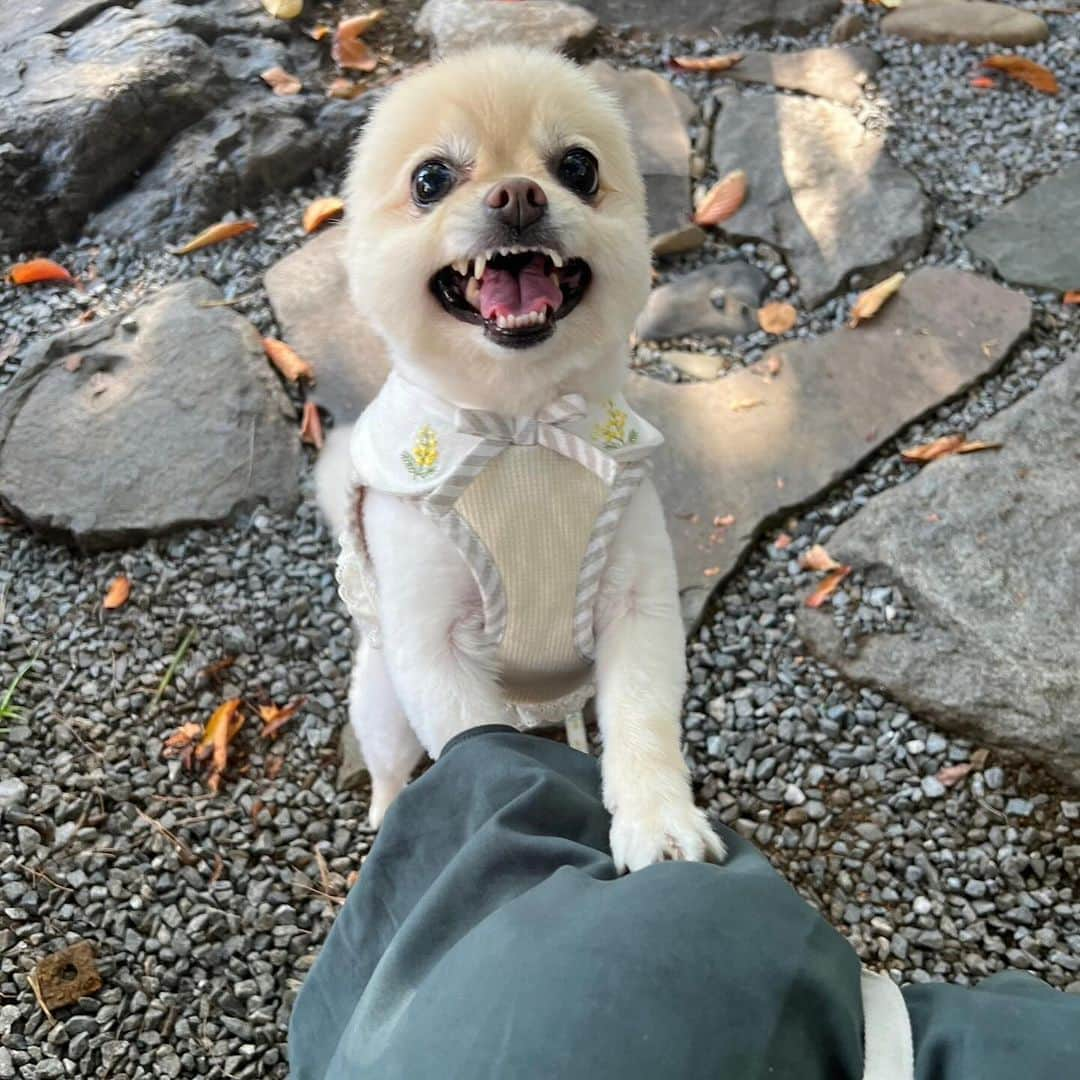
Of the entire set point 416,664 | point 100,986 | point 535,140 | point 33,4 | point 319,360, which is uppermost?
point 535,140

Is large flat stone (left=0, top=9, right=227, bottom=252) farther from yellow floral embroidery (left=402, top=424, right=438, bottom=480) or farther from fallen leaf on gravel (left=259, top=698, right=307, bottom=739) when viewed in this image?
yellow floral embroidery (left=402, top=424, right=438, bottom=480)

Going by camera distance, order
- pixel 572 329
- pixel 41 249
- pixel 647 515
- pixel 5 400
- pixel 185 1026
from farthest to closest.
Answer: pixel 41 249, pixel 5 400, pixel 185 1026, pixel 647 515, pixel 572 329

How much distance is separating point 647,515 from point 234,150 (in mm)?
2357

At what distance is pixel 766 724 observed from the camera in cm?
229

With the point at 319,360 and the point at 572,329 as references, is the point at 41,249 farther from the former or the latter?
the point at 572,329

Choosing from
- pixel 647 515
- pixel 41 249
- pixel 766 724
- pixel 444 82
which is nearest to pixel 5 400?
pixel 41 249

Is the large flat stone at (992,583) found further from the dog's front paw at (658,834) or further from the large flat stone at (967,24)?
the large flat stone at (967,24)

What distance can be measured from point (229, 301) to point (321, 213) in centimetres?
45

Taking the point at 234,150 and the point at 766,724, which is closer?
the point at 766,724

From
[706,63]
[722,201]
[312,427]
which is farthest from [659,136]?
[312,427]

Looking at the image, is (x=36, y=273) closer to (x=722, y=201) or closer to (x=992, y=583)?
(x=722, y=201)

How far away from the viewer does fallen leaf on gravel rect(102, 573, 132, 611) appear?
8.13 ft

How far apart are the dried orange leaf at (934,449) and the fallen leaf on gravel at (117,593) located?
1988 millimetres

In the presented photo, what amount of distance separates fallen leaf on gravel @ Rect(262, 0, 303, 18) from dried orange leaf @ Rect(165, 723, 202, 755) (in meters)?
2.74
